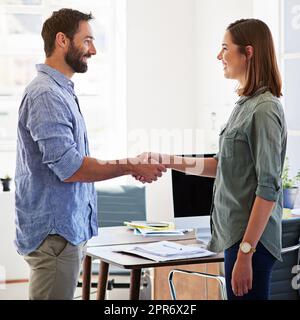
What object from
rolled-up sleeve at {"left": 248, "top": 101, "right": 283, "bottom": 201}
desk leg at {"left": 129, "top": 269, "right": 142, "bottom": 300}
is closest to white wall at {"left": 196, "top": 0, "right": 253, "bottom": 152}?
desk leg at {"left": 129, "top": 269, "right": 142, "bottom": 300}

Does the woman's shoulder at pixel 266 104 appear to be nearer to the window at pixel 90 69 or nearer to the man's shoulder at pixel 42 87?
the man's shoulder at pixel 42 87

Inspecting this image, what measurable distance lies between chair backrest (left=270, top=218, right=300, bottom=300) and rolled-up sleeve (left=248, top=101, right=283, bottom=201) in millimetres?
886

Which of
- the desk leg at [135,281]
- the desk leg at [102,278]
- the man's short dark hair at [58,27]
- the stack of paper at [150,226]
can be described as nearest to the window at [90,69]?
the stack of paper at [150,226]

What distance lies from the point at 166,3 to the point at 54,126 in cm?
285

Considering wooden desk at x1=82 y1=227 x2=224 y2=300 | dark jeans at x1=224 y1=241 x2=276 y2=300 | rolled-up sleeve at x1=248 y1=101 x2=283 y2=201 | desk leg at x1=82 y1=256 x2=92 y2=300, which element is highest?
rolled-up sleeve at x1=248 y1=101 x2=283 y2=201

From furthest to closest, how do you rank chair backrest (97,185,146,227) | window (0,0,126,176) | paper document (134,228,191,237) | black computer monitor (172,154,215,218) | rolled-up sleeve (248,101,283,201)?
window (0,0,126,176) → chair backrest (97,185,146,227) → black computer monitor (172,154,215,218) → paper document (134,228,191,237) → rolled-up sleeve (248,101,283,201)

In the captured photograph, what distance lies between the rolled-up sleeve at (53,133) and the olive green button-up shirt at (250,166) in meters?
0.53

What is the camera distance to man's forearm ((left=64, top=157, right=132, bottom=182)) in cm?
213

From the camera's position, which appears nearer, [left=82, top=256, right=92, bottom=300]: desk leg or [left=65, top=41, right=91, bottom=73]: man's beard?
[left=65, top=41, right=91, bottom=73]: man's beard

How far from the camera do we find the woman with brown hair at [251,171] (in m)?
1.86

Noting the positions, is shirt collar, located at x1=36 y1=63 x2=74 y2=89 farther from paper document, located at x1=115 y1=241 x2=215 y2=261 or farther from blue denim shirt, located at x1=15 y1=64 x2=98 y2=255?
paper document, located at x1=115 y1=241 x2=215 y2=261

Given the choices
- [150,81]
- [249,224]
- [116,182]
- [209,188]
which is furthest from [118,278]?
[249,224]

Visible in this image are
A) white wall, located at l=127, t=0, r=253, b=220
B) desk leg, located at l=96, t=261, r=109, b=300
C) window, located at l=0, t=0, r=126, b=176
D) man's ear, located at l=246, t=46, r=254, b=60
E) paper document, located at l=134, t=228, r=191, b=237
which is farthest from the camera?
window, located at l=0, t=0, r=126, b=176

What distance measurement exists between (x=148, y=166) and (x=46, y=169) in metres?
0.66
